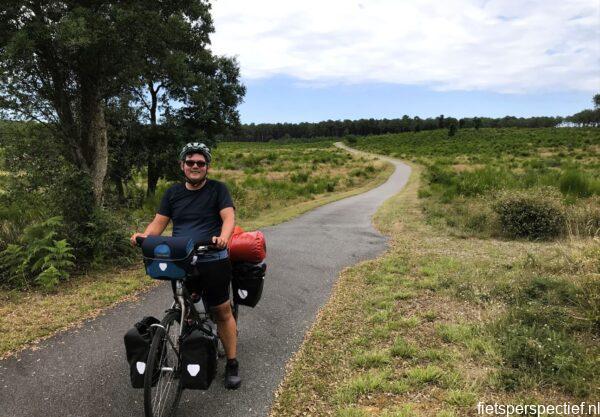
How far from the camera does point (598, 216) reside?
34.1 ft

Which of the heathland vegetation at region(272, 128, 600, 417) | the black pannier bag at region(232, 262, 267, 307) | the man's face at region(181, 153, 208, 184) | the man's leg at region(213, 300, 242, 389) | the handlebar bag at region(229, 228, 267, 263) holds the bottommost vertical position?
the heathland vegetation at region(272, 128, 600, 417)

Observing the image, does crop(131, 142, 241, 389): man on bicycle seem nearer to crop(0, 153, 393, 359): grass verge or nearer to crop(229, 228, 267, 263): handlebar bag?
crop(229, 228, 267, 263): handlebar bag

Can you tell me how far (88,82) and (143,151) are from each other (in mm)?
7376

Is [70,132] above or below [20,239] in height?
above

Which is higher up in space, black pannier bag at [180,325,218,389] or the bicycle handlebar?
the bicycle handlebar

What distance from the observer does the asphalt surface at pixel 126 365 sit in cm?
351

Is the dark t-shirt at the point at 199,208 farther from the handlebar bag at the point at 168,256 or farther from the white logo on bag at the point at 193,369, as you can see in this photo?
the white logo on bag at the point at 193,369

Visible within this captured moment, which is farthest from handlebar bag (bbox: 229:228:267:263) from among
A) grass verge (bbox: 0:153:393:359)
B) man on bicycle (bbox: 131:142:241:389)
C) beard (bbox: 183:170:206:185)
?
grass verge (bbox: 0:153:393:359)

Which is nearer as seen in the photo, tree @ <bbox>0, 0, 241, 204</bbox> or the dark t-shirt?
the dark t-shirt

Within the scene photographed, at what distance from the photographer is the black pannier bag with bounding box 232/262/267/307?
3.95m

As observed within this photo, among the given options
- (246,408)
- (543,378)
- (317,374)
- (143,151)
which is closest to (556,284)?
(543,378)

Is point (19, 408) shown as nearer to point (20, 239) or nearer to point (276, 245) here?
point (20, 239)

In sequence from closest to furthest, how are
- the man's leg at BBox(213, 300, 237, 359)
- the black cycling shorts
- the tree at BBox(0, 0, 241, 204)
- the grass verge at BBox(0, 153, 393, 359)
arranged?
the black cycling shorts → the man's leg at BBox(213, 300, 237, 359) → the grass verge at BBox(0, 153, 393, 359) → the tree at BBox(0, 0, 241, 204)

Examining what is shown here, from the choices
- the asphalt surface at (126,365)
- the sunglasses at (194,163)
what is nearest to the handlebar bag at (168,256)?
the sunglasses at (194,163)
